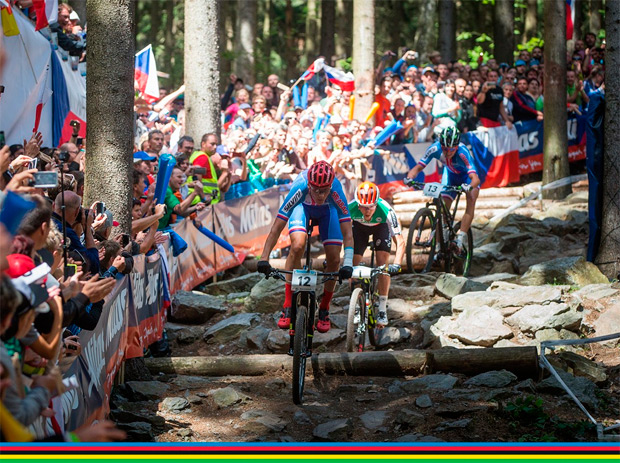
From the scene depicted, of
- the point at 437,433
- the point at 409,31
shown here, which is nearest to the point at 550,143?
the point at 437,433

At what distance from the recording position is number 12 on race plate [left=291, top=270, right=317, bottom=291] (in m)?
8.45

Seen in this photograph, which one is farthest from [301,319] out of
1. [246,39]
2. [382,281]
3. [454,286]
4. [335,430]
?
[246,39]

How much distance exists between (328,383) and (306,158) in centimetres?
795

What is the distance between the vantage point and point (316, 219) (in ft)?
31.2

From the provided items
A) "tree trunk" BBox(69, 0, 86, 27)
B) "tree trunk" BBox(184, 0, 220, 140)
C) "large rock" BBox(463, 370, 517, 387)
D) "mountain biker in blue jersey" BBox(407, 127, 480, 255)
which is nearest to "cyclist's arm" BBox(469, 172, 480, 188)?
"mountain biker in blue jersey" BBox(407, 127, 480, 255)

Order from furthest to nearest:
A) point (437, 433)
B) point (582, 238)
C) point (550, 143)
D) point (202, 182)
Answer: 1. point (550, 143)
2. point (582, 238)
3. point (202, 182)
4. point (437, 433)

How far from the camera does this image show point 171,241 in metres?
11.6

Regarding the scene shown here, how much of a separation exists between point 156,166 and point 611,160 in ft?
20.8

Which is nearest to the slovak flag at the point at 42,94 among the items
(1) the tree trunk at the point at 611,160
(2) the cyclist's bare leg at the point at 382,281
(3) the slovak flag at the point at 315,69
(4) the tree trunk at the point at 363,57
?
(2) the cyclist's bare leg at the point at 382,281

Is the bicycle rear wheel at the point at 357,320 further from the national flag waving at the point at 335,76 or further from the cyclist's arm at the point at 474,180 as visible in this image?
the national flag waving at the point at 335,76

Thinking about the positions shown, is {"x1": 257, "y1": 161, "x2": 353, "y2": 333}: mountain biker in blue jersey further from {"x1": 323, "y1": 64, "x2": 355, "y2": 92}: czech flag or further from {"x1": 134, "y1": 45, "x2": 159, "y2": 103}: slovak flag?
{"x1": 323, "y1": 64, "x2": 355, "y2": 92}: czech flag

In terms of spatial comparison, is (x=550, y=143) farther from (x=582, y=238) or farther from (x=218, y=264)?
(x=218, y=264)

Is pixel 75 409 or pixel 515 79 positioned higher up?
pixel 515 79

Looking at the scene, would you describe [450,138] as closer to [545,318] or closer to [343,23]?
[545,318]
